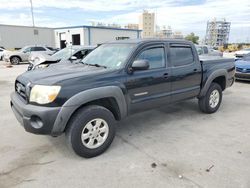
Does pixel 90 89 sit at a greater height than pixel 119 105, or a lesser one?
greater

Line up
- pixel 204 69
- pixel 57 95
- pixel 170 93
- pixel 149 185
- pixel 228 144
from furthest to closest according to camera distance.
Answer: pixel 204 69 → pixel 170 93 → pixel 228 144 → pixel 57 95 → pixel 149 185

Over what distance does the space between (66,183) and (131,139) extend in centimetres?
152

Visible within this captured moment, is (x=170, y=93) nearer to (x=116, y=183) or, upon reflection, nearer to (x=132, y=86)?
(x=132, y=86)

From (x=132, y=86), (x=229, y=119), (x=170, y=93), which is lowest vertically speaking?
(x=229, y=119)

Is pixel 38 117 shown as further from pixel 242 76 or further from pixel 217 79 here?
pixel 242 76

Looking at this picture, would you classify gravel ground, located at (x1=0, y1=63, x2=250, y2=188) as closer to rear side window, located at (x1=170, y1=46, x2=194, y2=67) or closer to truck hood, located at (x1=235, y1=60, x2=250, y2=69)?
rear side window, located at (x1=170, y1=46, x2=194, y2=67)

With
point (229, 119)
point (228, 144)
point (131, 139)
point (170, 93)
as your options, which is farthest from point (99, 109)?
point (229, 119)

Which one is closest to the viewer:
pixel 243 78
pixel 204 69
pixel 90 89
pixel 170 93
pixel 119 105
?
pixel 90 89

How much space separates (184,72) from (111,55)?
1.54 m

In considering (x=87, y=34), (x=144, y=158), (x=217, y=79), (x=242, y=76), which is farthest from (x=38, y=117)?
(x=87, y=34)

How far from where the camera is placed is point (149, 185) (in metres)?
2.69

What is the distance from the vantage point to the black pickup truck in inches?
117

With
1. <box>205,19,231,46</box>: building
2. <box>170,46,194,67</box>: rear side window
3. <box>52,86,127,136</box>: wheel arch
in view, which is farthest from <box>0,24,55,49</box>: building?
<box>205,19,231,46</box>: building

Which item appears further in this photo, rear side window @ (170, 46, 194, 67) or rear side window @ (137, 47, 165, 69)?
rear side window @ (170, 46, 194, 67)
